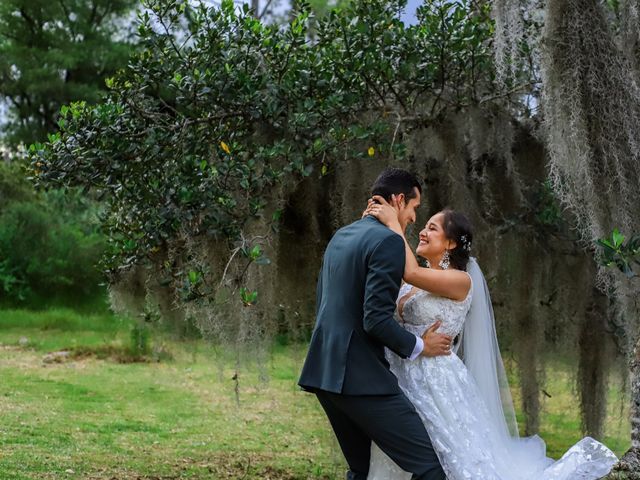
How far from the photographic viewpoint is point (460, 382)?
382 centimetres

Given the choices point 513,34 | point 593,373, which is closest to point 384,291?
point 513,34

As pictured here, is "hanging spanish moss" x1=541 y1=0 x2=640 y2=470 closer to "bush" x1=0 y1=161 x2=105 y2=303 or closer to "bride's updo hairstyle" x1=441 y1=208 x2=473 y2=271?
"bride's updo hairstyle" x1=441 y1=208 x2=473 y2=271

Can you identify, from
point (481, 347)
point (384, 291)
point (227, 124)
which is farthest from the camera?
point (227, 124)

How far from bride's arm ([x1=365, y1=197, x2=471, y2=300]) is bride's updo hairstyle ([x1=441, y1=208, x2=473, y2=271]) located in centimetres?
8

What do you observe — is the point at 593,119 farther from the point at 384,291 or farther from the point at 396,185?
the point at 384,291

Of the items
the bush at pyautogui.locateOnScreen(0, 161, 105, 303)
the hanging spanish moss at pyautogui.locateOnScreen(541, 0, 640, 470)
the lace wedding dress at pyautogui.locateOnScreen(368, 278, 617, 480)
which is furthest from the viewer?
the bush at pyautogui.locateOnScreen(0, 161, 105, 303)

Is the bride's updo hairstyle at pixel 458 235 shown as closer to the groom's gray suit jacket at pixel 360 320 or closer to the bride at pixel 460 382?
the bride at pixel 460 382

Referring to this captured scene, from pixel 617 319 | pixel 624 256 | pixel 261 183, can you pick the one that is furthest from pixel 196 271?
pixel 617 319

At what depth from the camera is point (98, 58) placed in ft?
69.2

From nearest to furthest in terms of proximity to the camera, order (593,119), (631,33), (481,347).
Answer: (481,347) → (593,119) → (631,33)

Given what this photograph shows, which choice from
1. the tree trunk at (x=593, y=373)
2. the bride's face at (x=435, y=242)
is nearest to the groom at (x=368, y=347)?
the bride's face at (x=435, y=242)

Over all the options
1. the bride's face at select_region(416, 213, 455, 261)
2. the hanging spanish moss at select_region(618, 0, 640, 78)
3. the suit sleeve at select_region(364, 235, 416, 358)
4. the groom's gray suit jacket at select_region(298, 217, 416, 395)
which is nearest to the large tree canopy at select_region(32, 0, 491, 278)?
the hanging spanish moss at select_region(618, 0, 640, 78)

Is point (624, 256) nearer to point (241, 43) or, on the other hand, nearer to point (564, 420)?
point (241, 43)

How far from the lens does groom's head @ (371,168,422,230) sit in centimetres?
374
